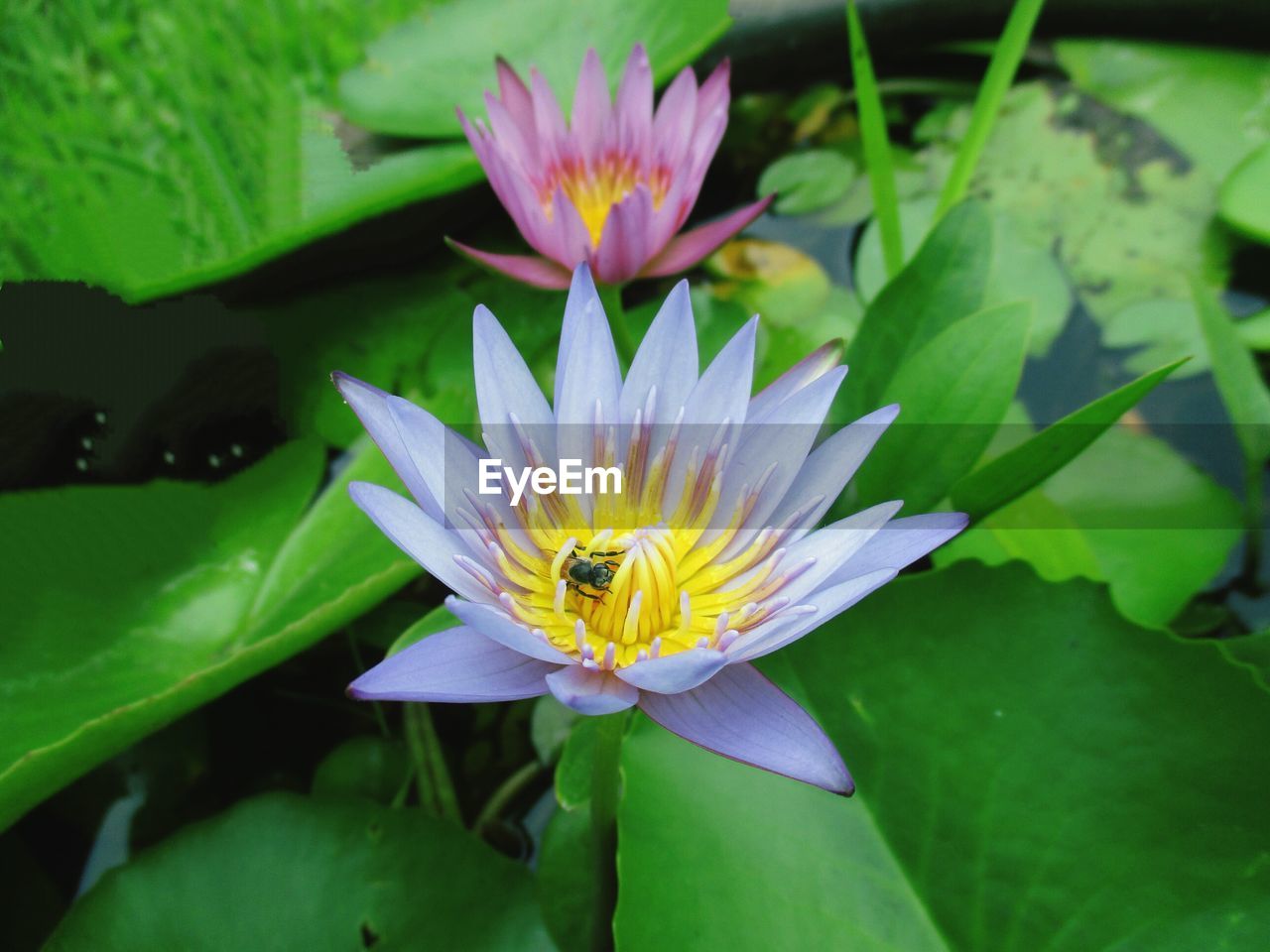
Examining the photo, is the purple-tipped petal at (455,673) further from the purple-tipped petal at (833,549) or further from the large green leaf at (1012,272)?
the large green leaf at (1012,272)

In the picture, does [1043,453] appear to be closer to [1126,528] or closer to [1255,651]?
[1255,651]

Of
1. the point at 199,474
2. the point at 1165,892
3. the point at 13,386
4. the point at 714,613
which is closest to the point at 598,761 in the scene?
the point at 714,613

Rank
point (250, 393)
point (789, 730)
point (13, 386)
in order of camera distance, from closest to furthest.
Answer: point (789, 730) < point (13, 386) < point (250, 393)

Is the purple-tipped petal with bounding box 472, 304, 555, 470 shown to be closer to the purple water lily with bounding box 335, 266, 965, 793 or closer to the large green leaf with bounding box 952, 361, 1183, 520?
the purple water lily with bounding box 335, 266, 965, 793

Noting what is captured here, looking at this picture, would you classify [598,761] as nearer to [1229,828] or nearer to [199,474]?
[1229,828]

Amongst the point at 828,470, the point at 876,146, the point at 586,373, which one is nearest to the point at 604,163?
the point at 876,146
